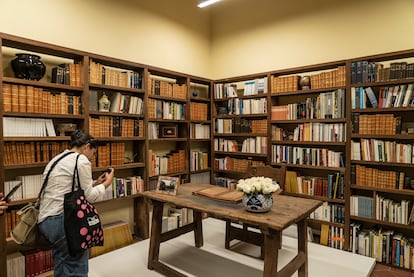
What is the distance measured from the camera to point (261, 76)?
4094mm

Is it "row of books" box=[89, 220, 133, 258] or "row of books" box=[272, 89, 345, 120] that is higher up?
"row of books" box=[272, 89, 345, 120]

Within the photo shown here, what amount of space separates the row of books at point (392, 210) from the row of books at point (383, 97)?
1.07 metres

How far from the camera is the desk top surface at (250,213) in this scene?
1949mm

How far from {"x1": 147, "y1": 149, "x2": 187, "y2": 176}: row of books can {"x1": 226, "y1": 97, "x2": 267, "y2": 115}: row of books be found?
3.54ft

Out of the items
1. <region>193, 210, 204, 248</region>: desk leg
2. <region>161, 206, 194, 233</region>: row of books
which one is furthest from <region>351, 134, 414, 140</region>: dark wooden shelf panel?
<region>161, 206, 194, 233</region>: row of books

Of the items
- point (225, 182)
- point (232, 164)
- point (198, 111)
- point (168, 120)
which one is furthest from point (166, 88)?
point (225, 182)

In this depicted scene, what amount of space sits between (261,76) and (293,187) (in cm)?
171

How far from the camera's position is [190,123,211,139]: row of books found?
14.4 ft

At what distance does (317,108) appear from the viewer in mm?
3543

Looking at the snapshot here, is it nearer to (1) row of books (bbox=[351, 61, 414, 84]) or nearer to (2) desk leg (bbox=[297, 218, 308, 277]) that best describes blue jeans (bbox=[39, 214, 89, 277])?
(2) desk leg (bbox=[297, 218, 308, 277])

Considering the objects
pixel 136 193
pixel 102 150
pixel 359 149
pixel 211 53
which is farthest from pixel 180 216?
pixel 211 53

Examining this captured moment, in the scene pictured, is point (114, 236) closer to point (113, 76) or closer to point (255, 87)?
point (113, 76)

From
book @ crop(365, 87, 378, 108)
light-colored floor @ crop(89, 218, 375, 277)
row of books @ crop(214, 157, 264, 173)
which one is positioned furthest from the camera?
row of books @ crop(214, 157, 264, 173)

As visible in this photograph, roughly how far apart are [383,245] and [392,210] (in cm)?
42
